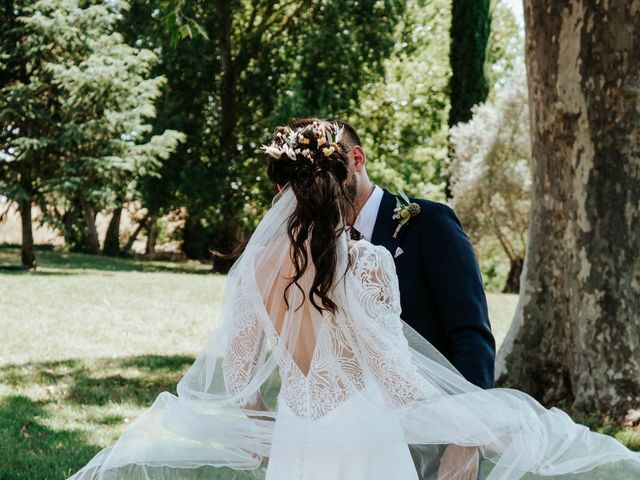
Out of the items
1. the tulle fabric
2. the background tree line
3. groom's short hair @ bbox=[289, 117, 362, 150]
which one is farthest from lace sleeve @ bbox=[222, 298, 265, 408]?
the background tree line

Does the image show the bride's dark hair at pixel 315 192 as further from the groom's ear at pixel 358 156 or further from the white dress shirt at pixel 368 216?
the white dress shirt at pixel 368 216

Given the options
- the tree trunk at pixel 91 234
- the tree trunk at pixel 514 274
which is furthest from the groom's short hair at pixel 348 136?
the tree trunk at pixel 91 234

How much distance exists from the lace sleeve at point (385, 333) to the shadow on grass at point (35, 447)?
3523 millimetres

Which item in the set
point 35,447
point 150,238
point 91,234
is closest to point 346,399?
point 35,447

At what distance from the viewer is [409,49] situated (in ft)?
108

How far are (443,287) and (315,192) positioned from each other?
0.57 metres

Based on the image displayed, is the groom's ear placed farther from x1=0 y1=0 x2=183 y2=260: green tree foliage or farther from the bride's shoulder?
x1=0 y1=0 x2=183 y2=260: green tree foliage

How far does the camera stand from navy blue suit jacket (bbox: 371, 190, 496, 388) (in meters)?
2.48

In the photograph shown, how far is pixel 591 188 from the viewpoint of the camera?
21.2ft

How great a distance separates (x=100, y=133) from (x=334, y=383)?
2034cm

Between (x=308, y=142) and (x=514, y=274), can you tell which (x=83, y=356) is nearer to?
(x=308, y=142)

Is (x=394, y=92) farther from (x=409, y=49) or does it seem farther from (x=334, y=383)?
(x=334, y=383)

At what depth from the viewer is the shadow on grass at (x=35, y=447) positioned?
5191 mm

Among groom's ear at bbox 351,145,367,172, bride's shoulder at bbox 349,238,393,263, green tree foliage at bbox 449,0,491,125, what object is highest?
green tree foliage at bbox 449,0,491,125
